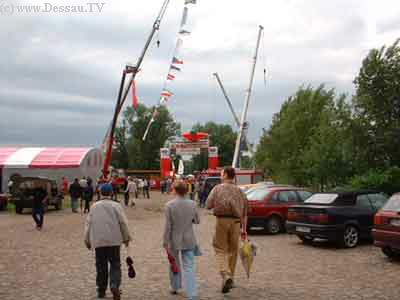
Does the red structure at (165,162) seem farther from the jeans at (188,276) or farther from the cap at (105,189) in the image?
the cap at (105,189)

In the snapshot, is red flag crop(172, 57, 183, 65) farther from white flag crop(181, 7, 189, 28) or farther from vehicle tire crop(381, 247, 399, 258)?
vehicle tire crop(381, 247, 399, 258)

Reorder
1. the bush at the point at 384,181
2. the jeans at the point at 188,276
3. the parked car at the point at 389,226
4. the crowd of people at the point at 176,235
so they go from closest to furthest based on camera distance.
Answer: the jeans at the point at 188,276
the crowd of people at the point at 176,235
the parked car at the point at 389,226
the bush at the point at 384,181

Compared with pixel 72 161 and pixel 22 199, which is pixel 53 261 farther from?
pixel 72 161

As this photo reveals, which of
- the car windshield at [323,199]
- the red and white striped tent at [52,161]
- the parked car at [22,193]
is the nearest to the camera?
the car windshield at [323,199]

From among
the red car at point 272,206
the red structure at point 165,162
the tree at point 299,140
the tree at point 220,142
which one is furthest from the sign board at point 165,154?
the red car at point 272,206

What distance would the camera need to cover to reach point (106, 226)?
6.54 m

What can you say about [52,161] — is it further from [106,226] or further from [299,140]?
[106,226]

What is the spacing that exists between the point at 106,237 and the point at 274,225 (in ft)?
31.6

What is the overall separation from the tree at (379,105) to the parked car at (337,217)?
19.5 ft

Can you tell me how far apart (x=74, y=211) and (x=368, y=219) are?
16.2 meters

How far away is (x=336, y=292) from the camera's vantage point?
23.9 feet

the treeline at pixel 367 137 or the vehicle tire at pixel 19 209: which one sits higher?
the treeline at pixel 367 137

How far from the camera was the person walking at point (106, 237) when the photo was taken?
6.51 metres

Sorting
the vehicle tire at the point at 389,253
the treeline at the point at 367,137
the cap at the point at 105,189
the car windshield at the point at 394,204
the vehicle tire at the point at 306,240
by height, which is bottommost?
the vehicle tire at the point at 306,240
